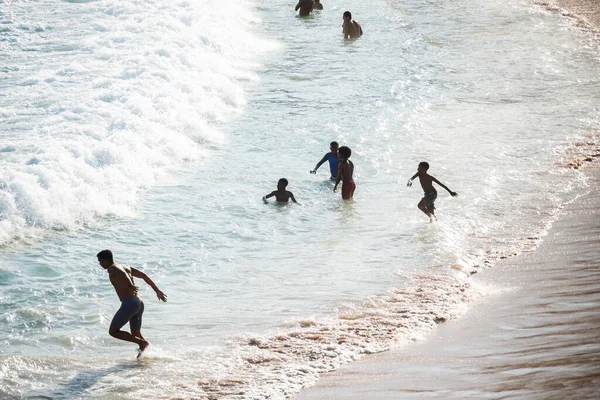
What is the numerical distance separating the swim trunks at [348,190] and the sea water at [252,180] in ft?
0.44

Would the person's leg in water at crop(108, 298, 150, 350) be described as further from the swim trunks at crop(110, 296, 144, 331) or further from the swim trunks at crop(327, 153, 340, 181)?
the swim trunks at crop(327, 153, 340, 181)

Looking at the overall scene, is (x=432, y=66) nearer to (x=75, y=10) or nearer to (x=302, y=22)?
(x=302, y=22)

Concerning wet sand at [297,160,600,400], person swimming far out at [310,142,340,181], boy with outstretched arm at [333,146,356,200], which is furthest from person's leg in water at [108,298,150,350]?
person swimming far out at [310,142,340,181]

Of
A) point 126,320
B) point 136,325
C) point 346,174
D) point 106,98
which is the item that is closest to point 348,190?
point 346,174

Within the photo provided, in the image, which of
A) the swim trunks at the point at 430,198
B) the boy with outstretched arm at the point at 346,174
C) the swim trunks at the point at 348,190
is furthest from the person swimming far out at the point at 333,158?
the swim trunks at the point at 430,198

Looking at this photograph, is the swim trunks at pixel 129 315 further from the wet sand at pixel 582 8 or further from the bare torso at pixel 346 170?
the wet sand at pixel 582 8

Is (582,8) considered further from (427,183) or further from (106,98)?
(427,183)

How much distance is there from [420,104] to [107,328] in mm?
11626

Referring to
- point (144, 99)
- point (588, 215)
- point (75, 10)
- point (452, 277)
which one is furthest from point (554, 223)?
point (75, 10)

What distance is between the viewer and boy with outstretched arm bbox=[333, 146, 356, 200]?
13.9 metres

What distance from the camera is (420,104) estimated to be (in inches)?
778

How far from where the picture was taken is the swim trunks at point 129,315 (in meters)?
9.09

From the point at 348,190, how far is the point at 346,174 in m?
0.28

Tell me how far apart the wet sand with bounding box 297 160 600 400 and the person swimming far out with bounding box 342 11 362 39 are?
15905 mm
